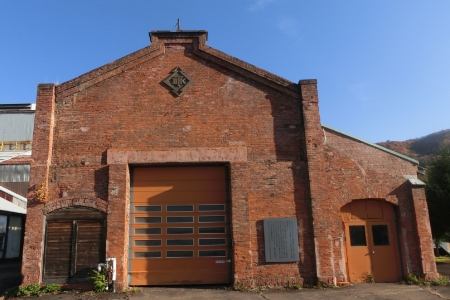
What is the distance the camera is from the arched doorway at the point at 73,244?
10.8 m

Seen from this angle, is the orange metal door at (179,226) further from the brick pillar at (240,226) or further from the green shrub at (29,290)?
the green shrub at (29,290)

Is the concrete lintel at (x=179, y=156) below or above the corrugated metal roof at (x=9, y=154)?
below

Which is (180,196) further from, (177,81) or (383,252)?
(383,252)

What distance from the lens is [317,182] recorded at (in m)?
11.4

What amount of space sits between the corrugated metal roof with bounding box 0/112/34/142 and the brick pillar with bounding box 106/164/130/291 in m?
30.7

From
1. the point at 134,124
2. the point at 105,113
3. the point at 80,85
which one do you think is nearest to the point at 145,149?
the point at 134,124

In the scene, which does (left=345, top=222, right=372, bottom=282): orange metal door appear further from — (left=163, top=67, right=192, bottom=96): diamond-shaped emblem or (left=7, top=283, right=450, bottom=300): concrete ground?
(left=163, top=67, right=192, bottom=96): diamond-shaped emblem

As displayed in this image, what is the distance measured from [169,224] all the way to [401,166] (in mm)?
7860

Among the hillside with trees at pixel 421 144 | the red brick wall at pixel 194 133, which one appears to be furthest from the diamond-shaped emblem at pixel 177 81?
the hillside with trees at pixel 421 144

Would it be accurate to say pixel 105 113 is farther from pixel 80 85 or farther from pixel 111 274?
pixel 111 274

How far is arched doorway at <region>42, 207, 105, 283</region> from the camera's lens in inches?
426

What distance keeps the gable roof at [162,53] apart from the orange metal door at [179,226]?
3338 millimetres

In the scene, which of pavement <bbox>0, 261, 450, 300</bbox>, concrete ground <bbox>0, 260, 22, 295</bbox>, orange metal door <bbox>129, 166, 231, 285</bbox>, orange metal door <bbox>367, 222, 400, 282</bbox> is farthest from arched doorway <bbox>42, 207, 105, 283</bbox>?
orange metal door <bbox>367, 222, 400, 282</bbox>

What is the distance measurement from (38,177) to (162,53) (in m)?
5.61
